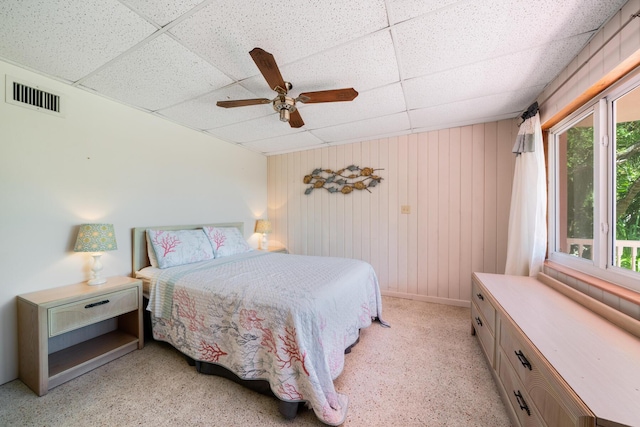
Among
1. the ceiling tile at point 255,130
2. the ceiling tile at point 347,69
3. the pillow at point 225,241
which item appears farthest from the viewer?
the pillow at point 225,241

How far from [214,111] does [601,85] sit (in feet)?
10.1

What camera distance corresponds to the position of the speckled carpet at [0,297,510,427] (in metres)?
1.37

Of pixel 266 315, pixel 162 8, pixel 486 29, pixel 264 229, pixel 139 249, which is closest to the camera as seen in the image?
pixel 162 8

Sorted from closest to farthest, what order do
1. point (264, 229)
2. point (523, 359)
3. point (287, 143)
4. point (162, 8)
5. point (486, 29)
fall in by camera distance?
point (523, 359)
point (162, 8)
point (486, 29)
point (287, 143)
point (264, 229)

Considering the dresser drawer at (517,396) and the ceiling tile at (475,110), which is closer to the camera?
the dresser drawer at (517,396)

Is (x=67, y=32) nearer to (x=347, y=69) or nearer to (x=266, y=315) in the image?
(x=347, y=69)

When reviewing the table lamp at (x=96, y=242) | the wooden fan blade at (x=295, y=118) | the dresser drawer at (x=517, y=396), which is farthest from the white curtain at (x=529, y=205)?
the table lamp at (x=96, y=242)

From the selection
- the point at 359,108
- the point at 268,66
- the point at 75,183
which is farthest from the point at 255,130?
the point at 75,183

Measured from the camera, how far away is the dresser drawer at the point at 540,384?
78 centimetres

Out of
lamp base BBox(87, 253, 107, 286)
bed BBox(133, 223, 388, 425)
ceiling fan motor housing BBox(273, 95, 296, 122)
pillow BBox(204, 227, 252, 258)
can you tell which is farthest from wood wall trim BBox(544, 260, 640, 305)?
lamp base BBox(87, 253, 107, 286)

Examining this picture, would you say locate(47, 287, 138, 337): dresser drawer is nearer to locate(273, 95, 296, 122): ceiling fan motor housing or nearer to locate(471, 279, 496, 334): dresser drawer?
locate(273, 95, 296, 122): ceiling fan motor housing

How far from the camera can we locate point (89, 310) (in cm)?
175

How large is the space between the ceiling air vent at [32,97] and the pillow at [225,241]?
164cm

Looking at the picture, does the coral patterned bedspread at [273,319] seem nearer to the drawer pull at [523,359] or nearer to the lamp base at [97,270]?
the lamp base at [97,270]
